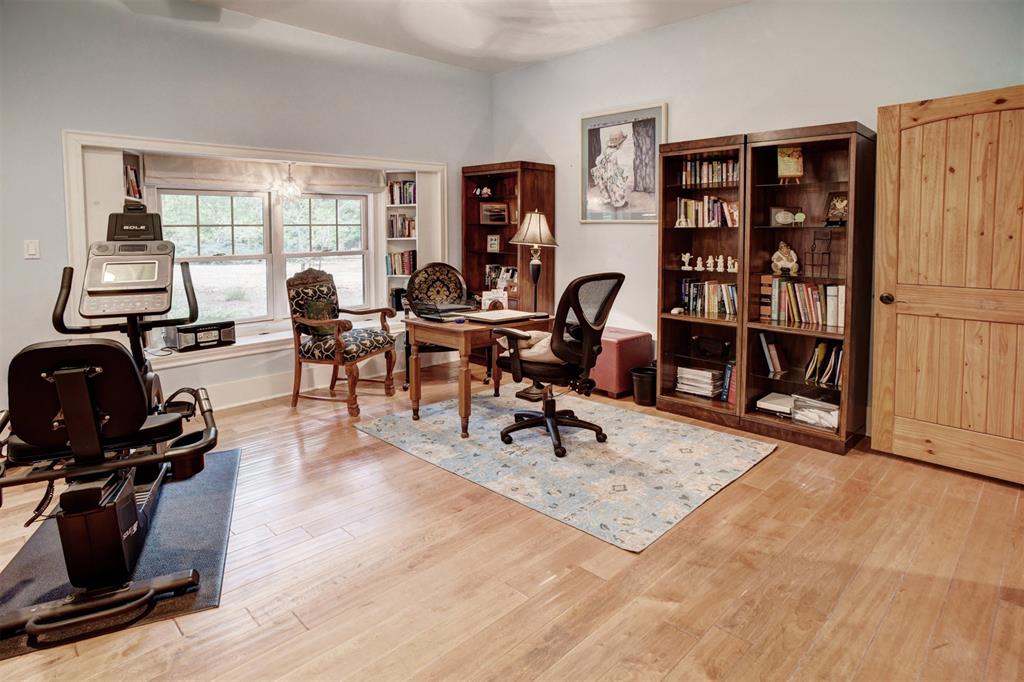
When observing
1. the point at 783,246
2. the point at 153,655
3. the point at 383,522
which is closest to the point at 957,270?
the point at 783,246

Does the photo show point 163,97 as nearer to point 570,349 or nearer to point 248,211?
point 248,211

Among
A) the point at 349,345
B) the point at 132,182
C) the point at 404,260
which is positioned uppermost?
the point at 132,182

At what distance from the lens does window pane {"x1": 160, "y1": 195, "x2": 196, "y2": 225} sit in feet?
15.9

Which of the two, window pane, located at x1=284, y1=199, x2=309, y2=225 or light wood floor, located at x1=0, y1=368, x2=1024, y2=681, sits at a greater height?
window pane, located at x1=284, y1=199, x2=309, y2=225

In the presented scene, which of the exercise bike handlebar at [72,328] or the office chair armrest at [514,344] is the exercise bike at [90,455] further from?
the office chair armrest at [514,344]

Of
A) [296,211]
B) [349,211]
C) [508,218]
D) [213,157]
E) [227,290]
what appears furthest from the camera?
[508,218]

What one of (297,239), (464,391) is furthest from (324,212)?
(464,391)

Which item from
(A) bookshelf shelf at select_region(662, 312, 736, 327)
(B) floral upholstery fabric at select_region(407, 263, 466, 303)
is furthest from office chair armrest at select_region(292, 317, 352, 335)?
(A) bookshelf shelf at select_region(662, 312, 736, 327)

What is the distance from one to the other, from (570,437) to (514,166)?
8.74 feet

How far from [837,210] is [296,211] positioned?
13.5 feet

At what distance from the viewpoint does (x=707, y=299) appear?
14.8 ft

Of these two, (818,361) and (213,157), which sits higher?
(213,157)

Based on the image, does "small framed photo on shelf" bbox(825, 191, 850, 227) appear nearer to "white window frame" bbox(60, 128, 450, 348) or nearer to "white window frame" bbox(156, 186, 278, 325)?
"white window frame" bbox(60, 128, 450, 348)

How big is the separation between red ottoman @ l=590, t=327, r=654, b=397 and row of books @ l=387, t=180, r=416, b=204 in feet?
7.28
